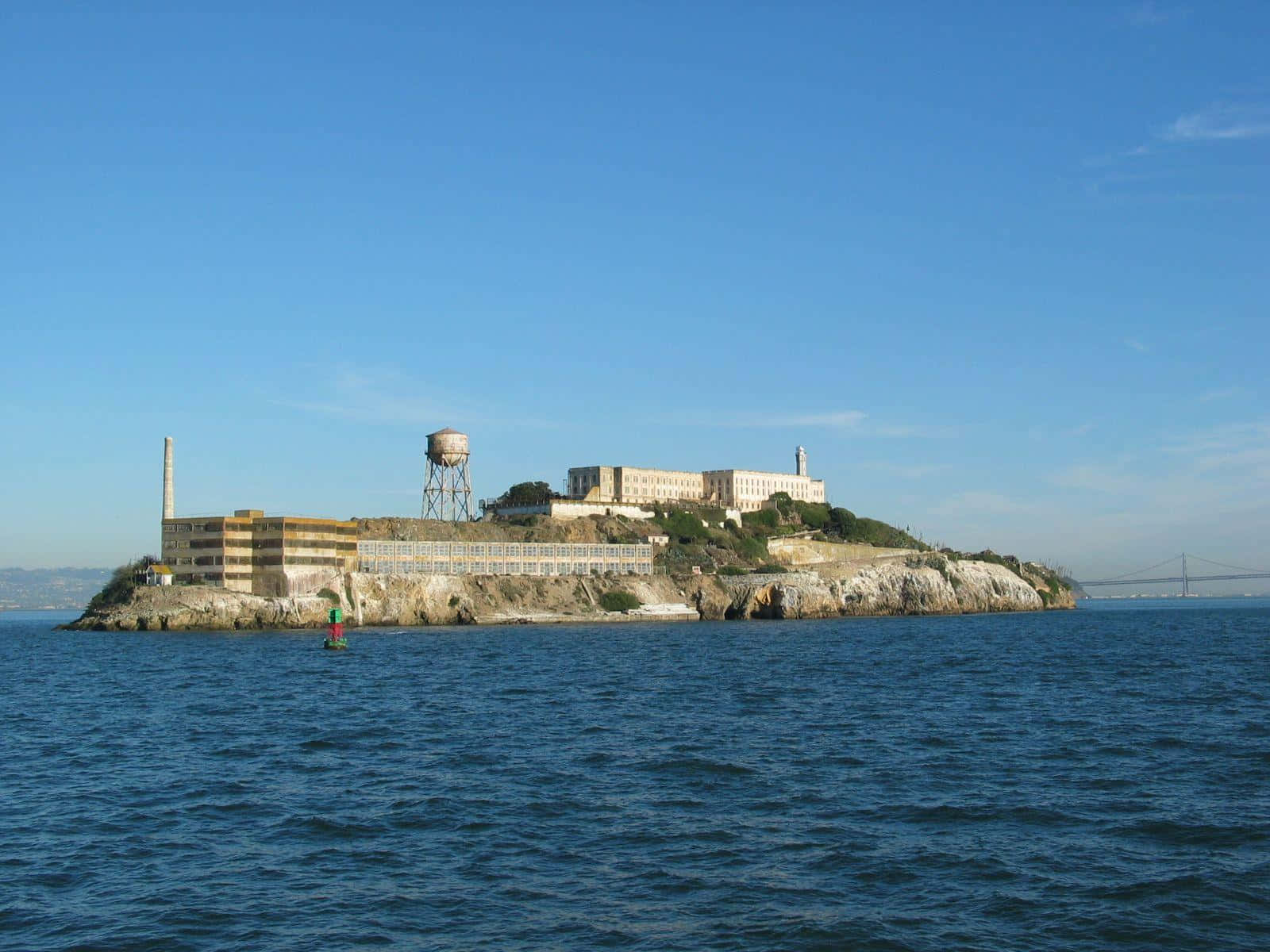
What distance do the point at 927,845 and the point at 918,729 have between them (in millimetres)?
19276

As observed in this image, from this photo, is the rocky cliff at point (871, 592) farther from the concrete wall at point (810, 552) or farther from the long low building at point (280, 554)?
the long low building at point (280, 554)

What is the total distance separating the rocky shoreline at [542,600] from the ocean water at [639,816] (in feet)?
216

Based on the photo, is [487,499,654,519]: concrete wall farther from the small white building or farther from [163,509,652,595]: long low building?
the small white building

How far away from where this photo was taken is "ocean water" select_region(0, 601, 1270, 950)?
878 inches

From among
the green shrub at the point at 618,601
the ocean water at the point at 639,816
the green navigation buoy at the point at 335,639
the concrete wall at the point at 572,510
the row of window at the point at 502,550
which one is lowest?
the ocean water at the point at 639,816

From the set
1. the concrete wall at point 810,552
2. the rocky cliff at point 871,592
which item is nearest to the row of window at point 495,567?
the rocky cliff at point 871,592

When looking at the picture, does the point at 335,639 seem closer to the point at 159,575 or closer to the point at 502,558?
the point at 159,575

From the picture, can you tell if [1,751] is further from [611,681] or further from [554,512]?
[554,512]

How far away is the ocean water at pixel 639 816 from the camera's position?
73.2 ft

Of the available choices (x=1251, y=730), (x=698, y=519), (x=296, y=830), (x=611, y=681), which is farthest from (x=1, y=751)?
(x=698, y=519)

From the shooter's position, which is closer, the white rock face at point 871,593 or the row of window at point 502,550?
the row of window at point 502,550

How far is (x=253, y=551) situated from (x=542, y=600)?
112 ft

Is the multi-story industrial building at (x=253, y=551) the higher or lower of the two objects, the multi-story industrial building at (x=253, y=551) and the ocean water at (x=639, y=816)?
the higher

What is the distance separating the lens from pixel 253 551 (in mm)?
135750
